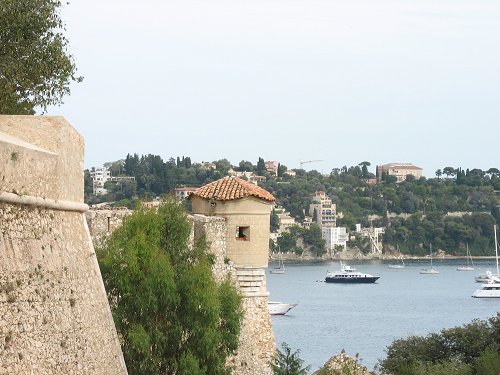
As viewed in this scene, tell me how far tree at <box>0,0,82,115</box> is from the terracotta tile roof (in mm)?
3255

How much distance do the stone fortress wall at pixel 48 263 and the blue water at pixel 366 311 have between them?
1572 inches

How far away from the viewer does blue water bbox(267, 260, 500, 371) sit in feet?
282

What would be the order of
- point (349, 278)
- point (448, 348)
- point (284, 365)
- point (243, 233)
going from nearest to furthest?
point (243, 233), point (284, 365), point (448, 348), point (349, 278)

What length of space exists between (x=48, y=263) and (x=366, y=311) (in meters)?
109

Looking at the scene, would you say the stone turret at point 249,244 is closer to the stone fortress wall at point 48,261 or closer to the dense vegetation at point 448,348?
the stone fortress wall at point 48,261

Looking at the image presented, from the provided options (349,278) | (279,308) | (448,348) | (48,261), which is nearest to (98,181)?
(279,308)

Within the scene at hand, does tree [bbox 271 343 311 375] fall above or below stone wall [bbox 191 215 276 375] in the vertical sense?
below

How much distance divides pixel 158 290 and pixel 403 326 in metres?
85.9

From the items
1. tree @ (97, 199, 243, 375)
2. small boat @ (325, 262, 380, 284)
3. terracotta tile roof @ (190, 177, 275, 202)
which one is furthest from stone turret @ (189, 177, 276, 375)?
small boat @ (325, 262, 380, 284)

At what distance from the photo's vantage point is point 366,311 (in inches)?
4825

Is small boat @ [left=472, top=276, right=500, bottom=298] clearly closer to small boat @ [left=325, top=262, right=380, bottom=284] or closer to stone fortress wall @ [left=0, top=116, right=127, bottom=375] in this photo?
small boat @ [left=325, top=262, right=380, bottom=284]

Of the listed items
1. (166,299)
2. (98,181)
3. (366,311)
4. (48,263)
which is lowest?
(366,311)

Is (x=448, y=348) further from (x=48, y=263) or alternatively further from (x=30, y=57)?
(x=48, y=263)

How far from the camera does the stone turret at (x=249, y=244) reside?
23.4 metres
